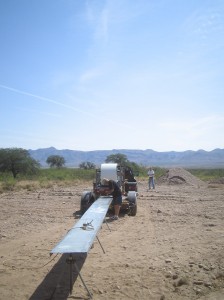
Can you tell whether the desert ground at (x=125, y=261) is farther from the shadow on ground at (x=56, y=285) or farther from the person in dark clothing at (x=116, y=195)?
the person in dark clothing at (x=116, y=195)

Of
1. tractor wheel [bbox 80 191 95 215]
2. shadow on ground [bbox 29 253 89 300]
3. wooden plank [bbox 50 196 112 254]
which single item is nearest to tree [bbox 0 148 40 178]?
tractor wheel [bbox 80 191 95 215]

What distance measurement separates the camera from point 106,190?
40.3ft

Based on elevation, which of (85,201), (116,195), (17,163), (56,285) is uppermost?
(17,163)

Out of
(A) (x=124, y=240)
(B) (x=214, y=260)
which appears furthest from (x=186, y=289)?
(A) (x=124, y=240)

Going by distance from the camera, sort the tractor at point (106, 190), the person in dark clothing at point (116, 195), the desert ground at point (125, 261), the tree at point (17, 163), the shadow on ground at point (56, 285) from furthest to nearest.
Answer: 1. the tree at point (17, 163)
2. the tractor at point (106, 190)
3. the person in dark clothing at point (116, 195)
4. the desert ground at point (125, 261)
5. the shadow on ground at point (56, 285)

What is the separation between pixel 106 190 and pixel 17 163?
39.2 metres

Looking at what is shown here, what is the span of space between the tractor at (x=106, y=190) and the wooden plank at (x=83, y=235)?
2533 millimetres

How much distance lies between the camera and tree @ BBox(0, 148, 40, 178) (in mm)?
48188

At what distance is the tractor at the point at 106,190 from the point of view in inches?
469

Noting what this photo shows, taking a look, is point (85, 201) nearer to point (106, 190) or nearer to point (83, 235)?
point (106, 190)

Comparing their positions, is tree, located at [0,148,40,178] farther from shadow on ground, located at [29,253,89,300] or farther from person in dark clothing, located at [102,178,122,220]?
shadow on ground, located at [29,253,89,300]

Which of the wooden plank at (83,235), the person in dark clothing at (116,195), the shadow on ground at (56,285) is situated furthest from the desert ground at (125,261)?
the wooden plank at (83,235)

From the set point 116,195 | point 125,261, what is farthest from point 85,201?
point 125,261

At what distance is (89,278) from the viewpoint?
585 centimetres
